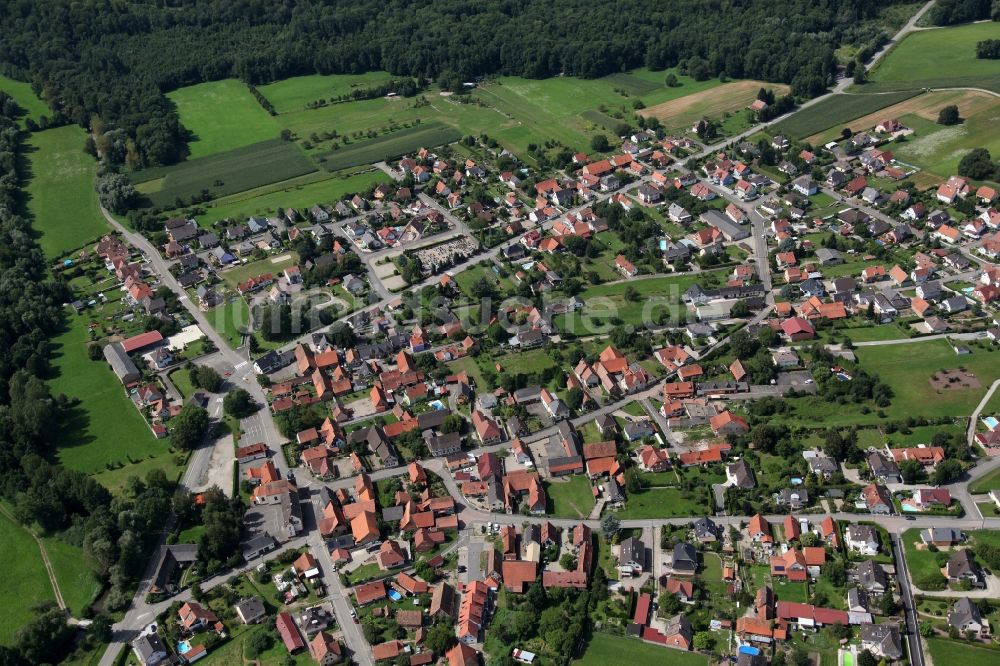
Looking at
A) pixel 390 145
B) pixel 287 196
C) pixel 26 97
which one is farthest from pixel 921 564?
pixel 26 97

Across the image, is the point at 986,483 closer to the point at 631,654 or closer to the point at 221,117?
the point at 631,654

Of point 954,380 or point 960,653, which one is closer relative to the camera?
point 960,653

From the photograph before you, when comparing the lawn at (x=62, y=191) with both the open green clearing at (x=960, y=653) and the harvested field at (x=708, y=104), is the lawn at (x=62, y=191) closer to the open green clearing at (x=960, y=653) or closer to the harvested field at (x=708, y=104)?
the harvested field at (x=708, y=104)

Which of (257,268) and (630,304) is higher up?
(257,268)

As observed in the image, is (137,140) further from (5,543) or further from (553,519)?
(553,519)

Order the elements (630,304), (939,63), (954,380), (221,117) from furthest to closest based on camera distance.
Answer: (221,117)
(939,63)
(630,304)
(954,380)

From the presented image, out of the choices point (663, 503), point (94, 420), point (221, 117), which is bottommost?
point (663, 503)

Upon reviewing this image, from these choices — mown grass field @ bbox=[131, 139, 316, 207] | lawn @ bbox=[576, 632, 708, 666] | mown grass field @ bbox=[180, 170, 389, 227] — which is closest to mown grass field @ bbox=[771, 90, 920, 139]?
mown grass field @ bbox=[180, 170, 389, 227]

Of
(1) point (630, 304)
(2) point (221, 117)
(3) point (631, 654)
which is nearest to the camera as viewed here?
(3) point (631, 654)

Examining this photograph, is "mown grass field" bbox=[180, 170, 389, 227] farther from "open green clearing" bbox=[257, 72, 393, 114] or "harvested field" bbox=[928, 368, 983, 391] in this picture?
"harvested field" bbox=[928, 368, 983, 391]
